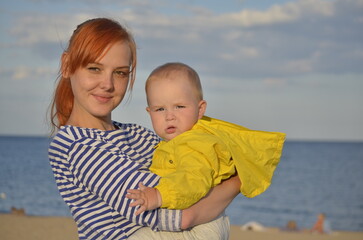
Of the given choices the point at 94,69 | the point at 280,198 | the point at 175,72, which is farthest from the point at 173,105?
the point at 280,198

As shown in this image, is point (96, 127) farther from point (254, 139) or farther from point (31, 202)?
point (31, 202)

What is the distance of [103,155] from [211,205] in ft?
1.92

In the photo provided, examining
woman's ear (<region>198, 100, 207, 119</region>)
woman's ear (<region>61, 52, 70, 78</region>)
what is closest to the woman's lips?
woman's ear (<region>61, 52, 70, 78</region>)

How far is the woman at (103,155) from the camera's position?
2.64 m

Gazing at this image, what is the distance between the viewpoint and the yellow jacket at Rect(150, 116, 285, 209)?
100 inches

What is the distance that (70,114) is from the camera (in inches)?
133

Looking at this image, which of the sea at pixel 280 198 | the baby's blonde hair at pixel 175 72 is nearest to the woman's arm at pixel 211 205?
the baby's blonde hair at pixel 175 72

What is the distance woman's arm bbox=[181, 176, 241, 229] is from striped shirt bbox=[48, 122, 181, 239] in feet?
0.20

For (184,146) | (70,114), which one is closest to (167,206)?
(184,146)

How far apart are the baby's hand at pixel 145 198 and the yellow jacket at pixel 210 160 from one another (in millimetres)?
30

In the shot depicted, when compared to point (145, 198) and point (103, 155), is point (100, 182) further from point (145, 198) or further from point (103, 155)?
point (145, 198)

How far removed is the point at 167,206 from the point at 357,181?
28.3 m

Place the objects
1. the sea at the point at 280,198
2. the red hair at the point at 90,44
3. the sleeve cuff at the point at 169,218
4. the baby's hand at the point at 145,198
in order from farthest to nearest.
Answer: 1. the sea at the point at 280,198
2. the red hair at the point at 90,44
3. the sleeve cuff at the point at 169,218
4. the baby's hand at the point at 145,198

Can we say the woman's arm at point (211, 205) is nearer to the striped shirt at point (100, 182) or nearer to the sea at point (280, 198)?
the striped shirt at point (100, 182)
